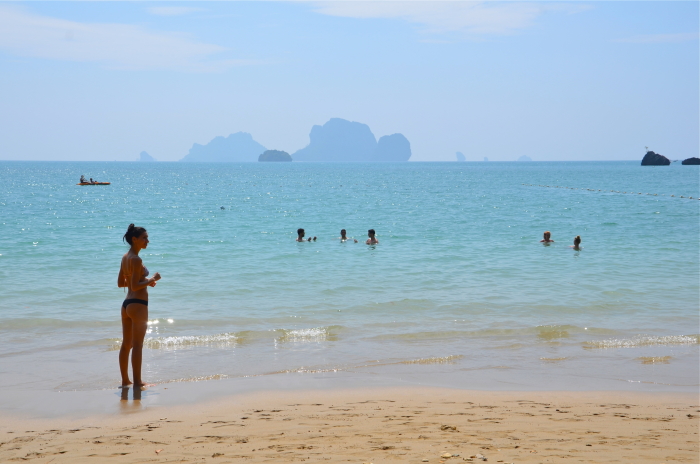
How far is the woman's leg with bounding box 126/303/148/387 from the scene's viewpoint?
686 cm

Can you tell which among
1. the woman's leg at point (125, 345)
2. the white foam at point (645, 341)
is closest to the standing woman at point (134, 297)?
the woman's leg at point (125, 345)

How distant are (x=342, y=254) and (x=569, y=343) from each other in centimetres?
1020

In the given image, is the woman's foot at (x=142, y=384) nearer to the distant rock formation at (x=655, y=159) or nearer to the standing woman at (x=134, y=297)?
the standing woman at (x=134, y=297)

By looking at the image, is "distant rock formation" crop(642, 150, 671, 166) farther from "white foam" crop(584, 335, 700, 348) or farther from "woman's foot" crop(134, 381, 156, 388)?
"woman's foot" crop(134, 381, 156, 388)

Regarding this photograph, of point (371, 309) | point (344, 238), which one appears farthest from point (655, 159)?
point (371, 309)

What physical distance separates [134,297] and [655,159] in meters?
148

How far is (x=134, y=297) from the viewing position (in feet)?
22.5

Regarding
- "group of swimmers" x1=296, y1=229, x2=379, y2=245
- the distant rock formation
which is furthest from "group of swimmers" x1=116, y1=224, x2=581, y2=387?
the distant rock formation

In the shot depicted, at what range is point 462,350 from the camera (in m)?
8.89

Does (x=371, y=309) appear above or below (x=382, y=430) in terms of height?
below

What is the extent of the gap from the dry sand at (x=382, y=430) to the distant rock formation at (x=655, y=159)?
145806 millimetres

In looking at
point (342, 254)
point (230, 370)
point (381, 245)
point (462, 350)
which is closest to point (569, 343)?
point (462, 350)

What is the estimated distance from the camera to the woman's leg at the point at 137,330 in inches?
270

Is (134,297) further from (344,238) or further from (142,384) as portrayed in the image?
(344,238)
